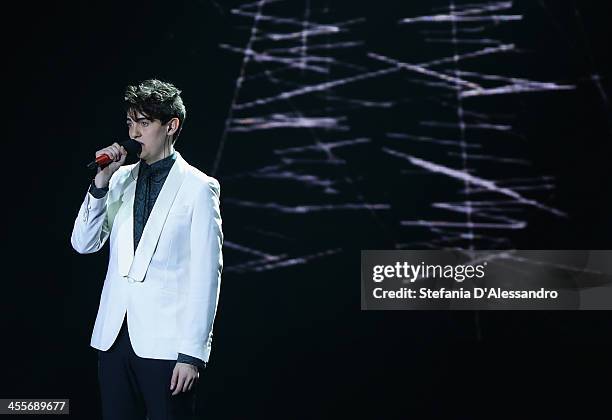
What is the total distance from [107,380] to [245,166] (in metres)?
1.34

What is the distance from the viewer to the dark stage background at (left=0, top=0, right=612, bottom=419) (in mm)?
3201

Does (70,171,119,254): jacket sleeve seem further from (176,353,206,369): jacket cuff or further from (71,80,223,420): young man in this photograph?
(176,353,206,369): jacket cuff

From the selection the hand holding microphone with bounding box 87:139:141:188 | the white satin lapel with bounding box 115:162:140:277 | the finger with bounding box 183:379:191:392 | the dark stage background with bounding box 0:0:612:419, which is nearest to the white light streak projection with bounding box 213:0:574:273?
the dark stage background with bounding box 0:0:612:419

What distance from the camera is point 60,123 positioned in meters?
3.21

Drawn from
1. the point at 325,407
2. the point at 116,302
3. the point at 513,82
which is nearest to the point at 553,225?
the point at 513,82

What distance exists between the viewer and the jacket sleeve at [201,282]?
199 cm

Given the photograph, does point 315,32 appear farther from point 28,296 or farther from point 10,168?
point 28,296

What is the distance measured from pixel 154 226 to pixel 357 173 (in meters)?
1.30

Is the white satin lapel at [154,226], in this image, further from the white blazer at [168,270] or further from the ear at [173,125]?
the ear at [173,125]

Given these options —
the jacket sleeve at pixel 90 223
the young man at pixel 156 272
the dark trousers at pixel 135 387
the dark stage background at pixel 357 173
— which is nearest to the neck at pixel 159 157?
the young man at pixel 156 272

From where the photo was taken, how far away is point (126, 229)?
2.13m

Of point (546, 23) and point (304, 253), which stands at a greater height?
point (546, 23)

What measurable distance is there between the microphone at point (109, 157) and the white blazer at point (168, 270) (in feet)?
0.28

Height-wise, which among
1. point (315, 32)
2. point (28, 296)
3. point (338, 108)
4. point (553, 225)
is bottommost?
point (28, 296)
